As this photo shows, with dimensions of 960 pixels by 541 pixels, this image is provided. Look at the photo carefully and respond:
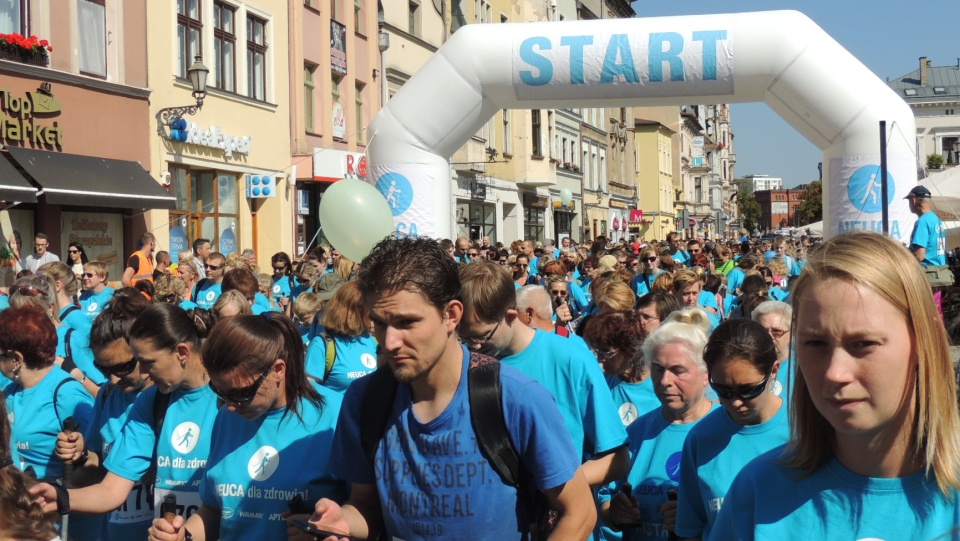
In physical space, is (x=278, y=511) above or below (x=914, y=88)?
below

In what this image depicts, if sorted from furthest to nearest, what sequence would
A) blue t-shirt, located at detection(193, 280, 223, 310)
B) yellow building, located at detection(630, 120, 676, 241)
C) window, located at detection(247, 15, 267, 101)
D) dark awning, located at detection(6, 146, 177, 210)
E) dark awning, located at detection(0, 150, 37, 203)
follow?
yellow building, located at detection(630, 120, 676, 241) → window, located at detection(247, 15, 267, 101) → dark awning, located at detection(6, 146, 177, 210) → dark awning, located at detection(0, 150, 37, 203) → blue t-shirt, located at detection(193, 280, 223, 310)

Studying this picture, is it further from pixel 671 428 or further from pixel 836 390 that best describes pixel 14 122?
pixel 836 390

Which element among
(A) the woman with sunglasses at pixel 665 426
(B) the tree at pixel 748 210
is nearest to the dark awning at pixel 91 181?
(A) the woman with sunglasses at pixel 665 426

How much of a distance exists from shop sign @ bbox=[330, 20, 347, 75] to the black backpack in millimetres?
22462

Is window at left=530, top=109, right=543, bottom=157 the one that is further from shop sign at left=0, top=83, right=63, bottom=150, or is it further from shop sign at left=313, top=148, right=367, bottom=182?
shop sign at left=0, top=83, right=63, bottom=150

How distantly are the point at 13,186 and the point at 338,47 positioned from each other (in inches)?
460

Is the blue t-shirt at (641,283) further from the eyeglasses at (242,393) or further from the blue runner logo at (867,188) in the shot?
the eyeglasses at (242,393)

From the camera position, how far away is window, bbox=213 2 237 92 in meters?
20.2

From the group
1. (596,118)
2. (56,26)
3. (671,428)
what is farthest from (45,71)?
(596,118)

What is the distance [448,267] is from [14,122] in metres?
14.0

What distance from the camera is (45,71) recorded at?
15.7 m

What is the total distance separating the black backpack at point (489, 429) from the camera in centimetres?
271

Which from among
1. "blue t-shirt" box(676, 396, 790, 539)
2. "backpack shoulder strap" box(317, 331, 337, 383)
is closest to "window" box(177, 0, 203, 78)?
"backpack shoulder strap" box(317, 331, 337, 383)

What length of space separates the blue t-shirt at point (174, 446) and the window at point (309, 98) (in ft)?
66.5
